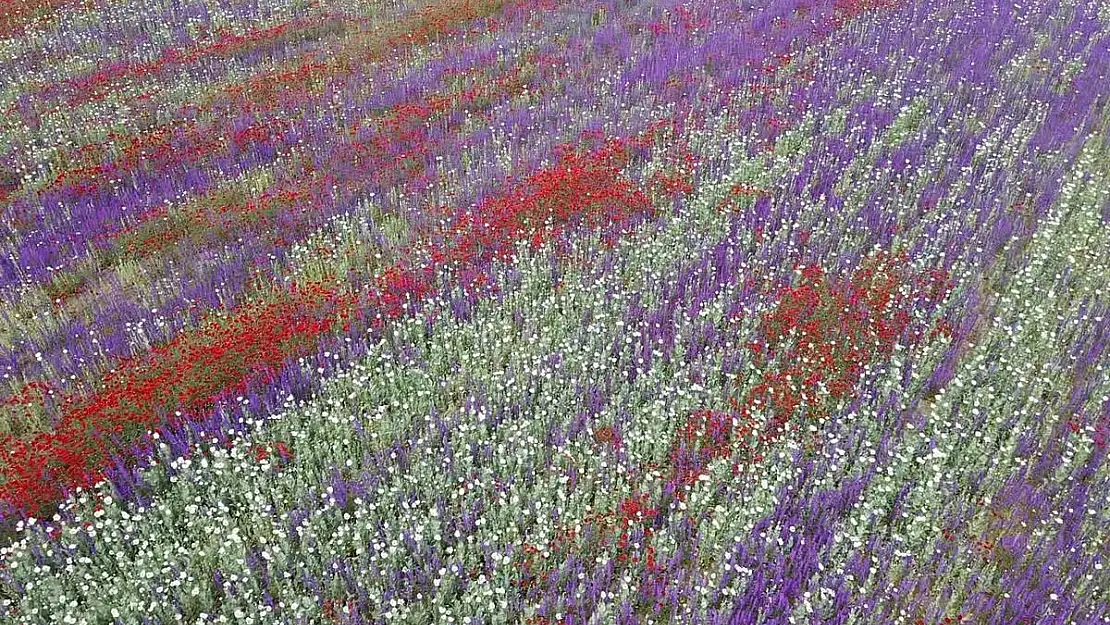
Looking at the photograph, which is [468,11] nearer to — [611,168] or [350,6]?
[350,6]

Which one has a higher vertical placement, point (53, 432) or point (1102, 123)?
point (53, 432)

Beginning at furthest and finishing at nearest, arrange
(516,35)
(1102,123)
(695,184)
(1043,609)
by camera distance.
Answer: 1. (516,35)
2. (1102,123)
3. (695,184)
4. (1043,609)

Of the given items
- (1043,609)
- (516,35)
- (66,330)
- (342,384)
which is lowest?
(1043,609)

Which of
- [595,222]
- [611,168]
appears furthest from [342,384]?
[611,168]

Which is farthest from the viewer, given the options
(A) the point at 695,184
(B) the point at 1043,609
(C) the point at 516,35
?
(C) the point at 516,35

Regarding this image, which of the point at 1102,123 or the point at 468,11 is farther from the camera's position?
the point at 468,11

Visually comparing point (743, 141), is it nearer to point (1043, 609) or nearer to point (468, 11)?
point (1043, 609)

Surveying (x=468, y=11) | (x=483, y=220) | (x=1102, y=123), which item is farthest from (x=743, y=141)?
(x=468, y=11)
